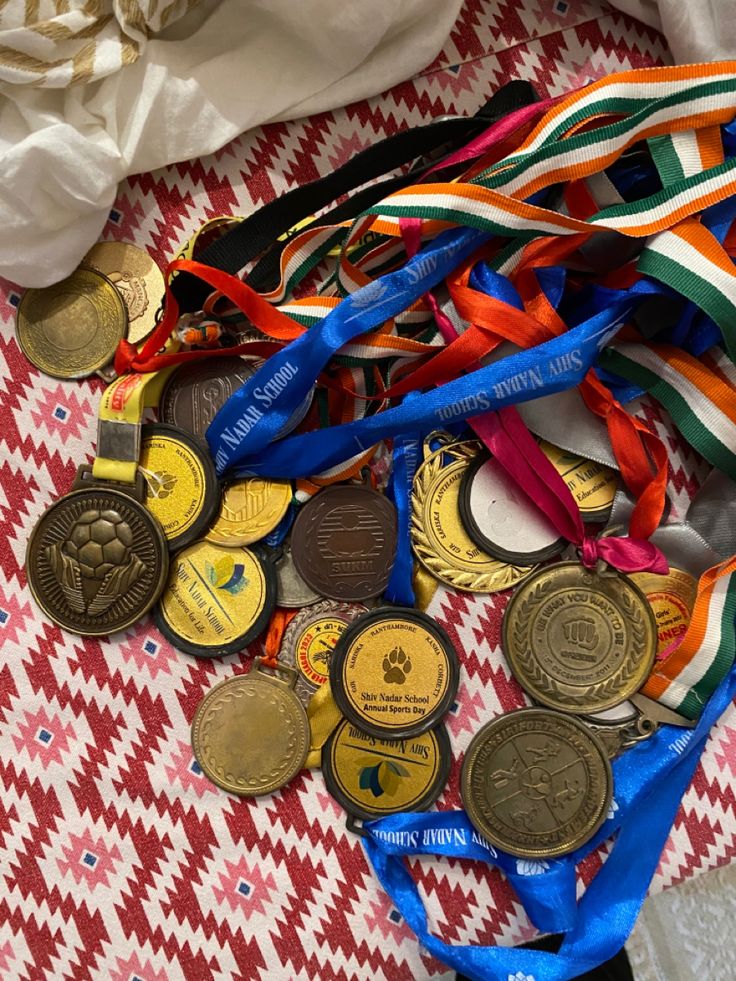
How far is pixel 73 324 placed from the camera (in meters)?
1.26

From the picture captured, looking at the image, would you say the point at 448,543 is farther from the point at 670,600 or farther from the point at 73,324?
the point at 73,324

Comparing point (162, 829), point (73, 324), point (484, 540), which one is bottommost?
point (162, 829)

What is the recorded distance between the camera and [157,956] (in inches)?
48.9

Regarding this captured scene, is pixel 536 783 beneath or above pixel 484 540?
beneath

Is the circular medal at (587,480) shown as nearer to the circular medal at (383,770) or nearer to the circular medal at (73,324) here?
the circular medal at (383,770)

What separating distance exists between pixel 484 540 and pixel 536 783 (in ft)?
1.20

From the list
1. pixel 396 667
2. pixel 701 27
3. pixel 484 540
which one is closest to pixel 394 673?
pixel 396 667

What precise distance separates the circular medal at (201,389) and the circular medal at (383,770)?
51cm

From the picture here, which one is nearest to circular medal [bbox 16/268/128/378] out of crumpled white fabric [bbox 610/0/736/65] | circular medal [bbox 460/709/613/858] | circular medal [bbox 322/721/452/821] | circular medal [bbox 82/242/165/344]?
circular medal [bbox 82/242/165/344]

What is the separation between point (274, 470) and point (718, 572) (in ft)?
2.19

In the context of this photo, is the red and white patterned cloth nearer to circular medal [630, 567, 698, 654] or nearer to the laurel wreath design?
the laurel wreath design

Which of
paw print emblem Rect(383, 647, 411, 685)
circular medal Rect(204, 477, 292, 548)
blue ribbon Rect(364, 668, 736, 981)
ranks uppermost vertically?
circular medal Rect(204, 477, 292, 548)

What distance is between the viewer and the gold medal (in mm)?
1192

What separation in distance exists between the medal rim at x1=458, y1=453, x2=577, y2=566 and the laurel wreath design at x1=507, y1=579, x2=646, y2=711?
4 centimetres
